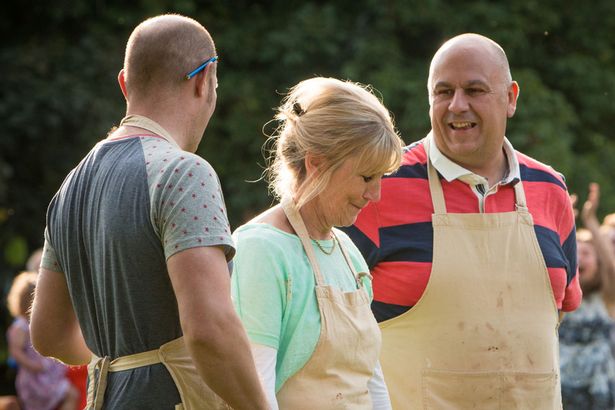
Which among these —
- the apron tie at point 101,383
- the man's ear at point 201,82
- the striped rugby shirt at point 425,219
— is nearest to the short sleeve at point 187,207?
the man's ear at point 201,82

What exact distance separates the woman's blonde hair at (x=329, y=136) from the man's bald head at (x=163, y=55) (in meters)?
0.40

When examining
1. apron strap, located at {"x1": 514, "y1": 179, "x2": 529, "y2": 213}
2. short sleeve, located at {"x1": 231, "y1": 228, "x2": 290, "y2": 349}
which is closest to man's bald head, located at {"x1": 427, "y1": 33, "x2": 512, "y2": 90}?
apron strap, located at {"x1": 514, "y1": 179, "x2": 529, "y2": 213}

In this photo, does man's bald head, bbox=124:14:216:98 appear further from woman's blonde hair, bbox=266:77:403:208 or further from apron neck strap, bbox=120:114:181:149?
woman's blonde hair, bbox=266:77:403:208

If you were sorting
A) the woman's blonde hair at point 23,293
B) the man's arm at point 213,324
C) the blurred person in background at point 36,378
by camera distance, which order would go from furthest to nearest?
1. the blurred person in background at point 36,378
2. the woman's blonde hair at point 23,293
3. the man's arm at point 213,324

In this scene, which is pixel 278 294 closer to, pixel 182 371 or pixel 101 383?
pixel 182 371

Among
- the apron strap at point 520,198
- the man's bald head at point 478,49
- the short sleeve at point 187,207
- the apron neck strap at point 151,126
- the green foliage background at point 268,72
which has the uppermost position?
the green foliage background at point 268,72

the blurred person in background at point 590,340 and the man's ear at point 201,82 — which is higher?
the man's ear at point 201,82

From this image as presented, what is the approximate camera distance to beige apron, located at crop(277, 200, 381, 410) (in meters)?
2.89

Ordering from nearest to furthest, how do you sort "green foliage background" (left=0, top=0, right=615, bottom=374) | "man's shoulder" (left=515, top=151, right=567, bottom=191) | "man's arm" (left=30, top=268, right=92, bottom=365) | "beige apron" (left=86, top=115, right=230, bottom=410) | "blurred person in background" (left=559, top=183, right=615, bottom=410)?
"beige apron" (left=86, top=115, right=230, bottom=410), "man's arm" (left=30, top=268, right=92, bottom=365), "man's shoulder" (left=515, top=151, right=567, bottom=191), "blurred person in background" (left=559, top=183, right=615, bottom=410), "green foliage background" (left=0, top=0, right=615, bottom=374)

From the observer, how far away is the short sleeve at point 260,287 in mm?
2812

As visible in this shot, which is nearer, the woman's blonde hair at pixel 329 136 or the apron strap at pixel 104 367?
Answer: the apron strap at pixel 104 367

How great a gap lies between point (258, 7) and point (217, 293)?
37.3 ft

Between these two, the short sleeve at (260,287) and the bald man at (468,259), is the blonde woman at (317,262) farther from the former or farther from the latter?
the bald man at (468,259)

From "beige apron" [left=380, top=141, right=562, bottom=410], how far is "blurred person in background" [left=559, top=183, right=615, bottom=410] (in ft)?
9.90
